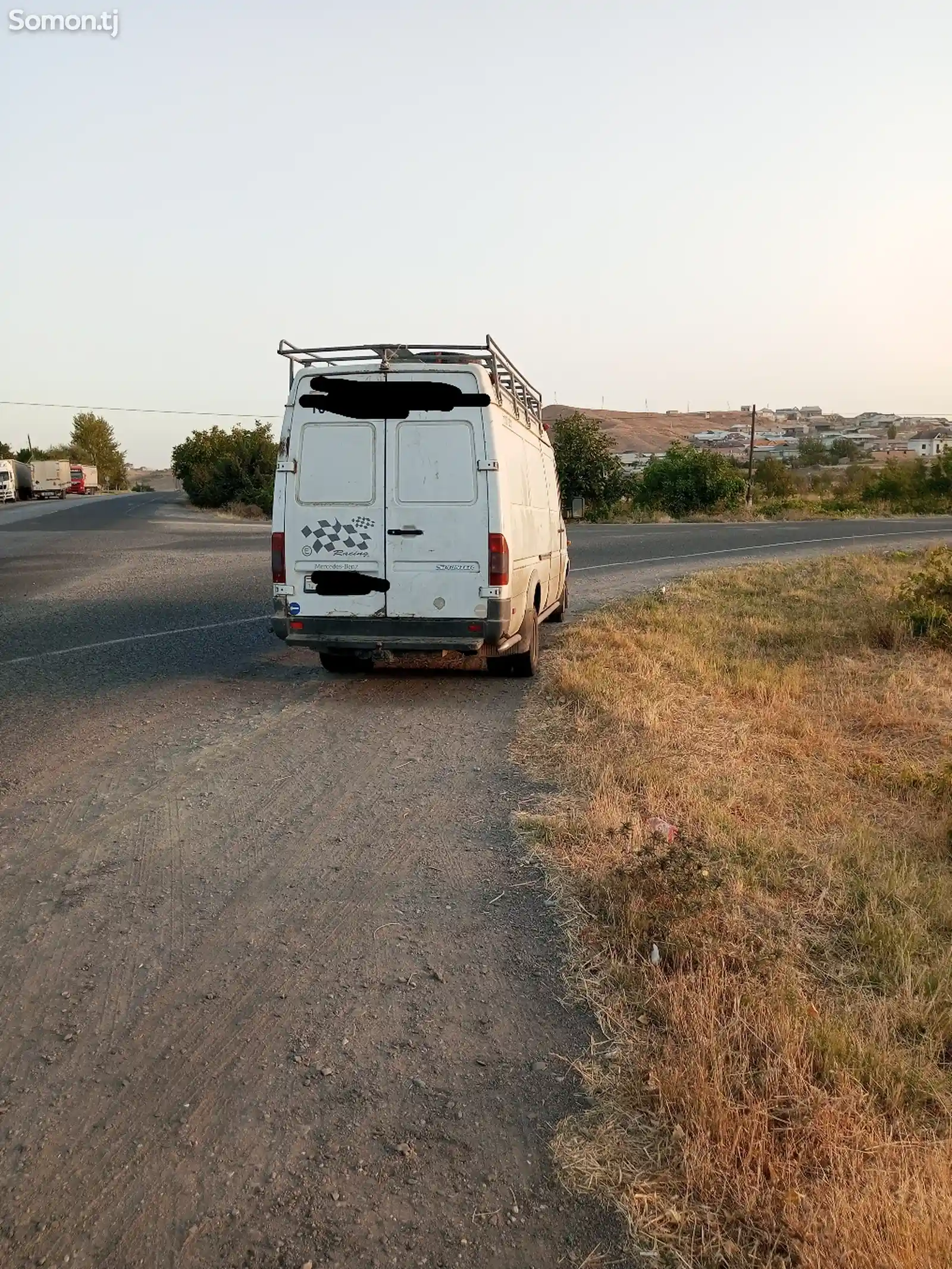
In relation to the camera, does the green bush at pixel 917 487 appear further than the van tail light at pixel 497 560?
Yes

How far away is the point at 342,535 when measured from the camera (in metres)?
8.22

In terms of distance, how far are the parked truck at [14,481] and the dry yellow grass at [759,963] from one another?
57042 millimetres

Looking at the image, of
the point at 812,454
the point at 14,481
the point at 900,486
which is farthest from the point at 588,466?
the point at 812,454

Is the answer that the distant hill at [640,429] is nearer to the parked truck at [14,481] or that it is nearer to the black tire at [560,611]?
the parked truck at [14,481]

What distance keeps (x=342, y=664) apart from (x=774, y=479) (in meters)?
56.1

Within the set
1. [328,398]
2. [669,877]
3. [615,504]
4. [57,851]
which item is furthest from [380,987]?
[615,504]

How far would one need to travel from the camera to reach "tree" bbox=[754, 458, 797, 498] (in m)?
60.4

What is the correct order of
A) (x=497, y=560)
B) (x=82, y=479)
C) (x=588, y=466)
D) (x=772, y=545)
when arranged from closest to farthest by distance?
(x=497, y=560)
(x=772, y=545)
(x=588, y=466)
(x=82, y=479)

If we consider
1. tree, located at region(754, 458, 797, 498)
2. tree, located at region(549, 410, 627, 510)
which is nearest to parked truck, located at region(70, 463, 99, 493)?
tree, located at region(549, 410, 627, 510)

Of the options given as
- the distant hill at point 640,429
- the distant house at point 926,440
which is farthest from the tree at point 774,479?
the distant hill at point 640,429

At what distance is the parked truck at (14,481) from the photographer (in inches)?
2277

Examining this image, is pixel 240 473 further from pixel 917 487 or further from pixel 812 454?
pixel 812 454

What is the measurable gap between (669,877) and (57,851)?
9.82ft

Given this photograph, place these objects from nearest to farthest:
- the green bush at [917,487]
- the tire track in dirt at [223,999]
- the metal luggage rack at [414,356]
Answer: the tire track in dirt at [223,999]
the metal luggage rack at [414,356]
the green bush at [917,487]
